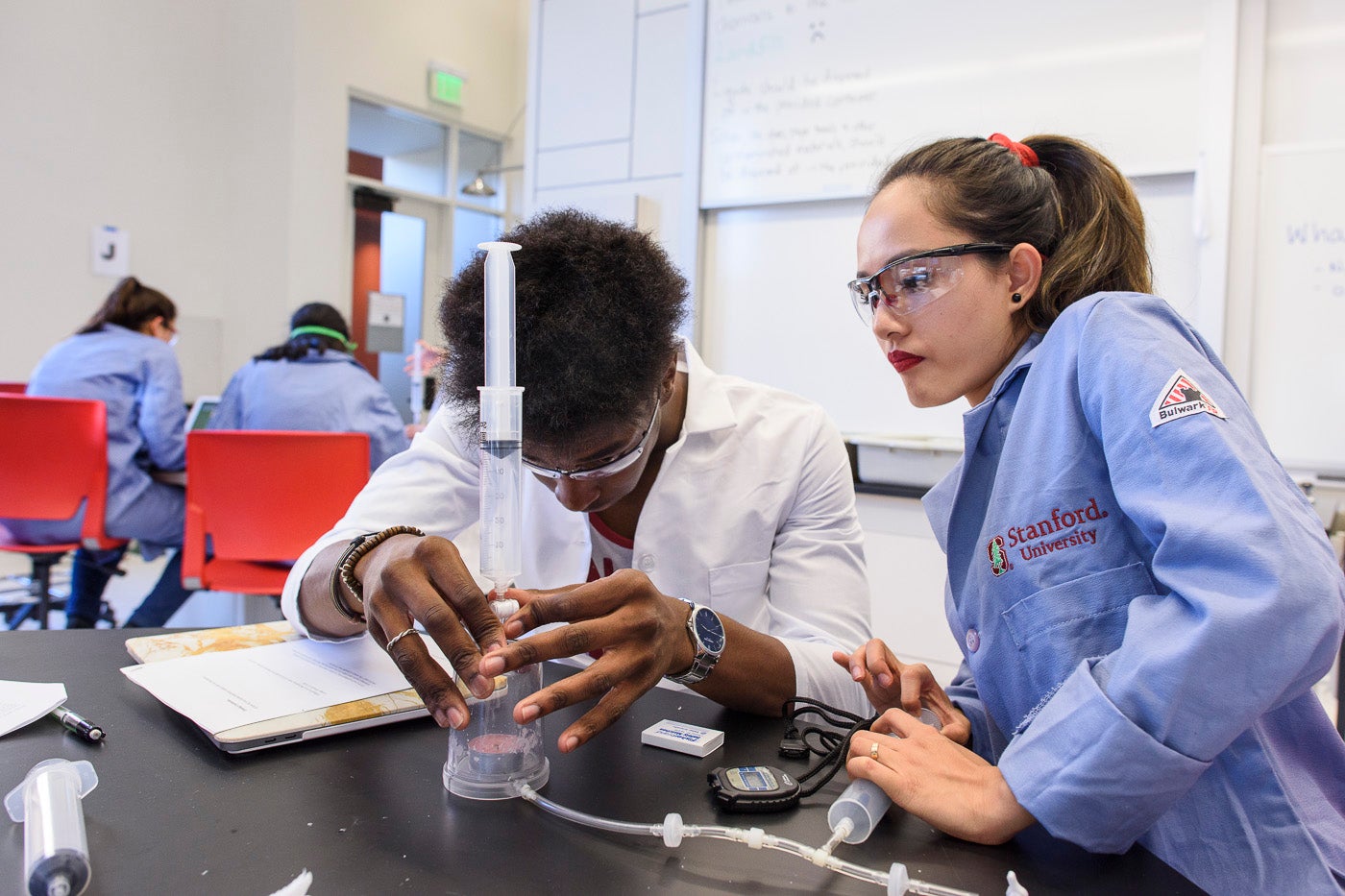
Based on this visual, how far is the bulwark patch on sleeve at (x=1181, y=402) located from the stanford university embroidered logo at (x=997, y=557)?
0.20 m

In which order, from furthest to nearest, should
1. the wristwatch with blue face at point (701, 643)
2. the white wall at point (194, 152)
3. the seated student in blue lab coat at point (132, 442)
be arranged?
the white wall at point (194, 152) → the seated student in blue lab coat at point (132, 442) → the wristwatch with blue face at point (701, 643)

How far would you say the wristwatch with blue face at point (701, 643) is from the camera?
86cm

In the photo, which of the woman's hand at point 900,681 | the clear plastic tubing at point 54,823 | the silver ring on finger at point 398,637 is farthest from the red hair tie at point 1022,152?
the clear plastic tubing at point 54,823

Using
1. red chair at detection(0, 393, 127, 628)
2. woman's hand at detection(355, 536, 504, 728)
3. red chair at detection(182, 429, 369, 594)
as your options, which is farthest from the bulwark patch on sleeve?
red chair at detection(0, 393, 127, 628)

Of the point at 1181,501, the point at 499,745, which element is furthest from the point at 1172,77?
the point at 499,745

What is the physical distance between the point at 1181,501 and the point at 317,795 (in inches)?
26.7

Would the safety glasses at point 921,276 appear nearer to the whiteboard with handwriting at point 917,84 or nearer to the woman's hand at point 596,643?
the woman's hand at point 596,643

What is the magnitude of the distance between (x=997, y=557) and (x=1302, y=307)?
85.1 inches

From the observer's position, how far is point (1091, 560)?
77cm

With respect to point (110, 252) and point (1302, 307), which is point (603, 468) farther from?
point (110, 252)

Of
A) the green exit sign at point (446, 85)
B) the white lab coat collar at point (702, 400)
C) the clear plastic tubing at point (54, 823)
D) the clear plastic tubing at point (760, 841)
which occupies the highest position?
the green exit sign at point (446, 85)

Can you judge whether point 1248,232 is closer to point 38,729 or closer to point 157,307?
point 38,729

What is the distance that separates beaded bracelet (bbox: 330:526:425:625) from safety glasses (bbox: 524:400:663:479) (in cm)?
18

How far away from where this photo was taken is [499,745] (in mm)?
694
